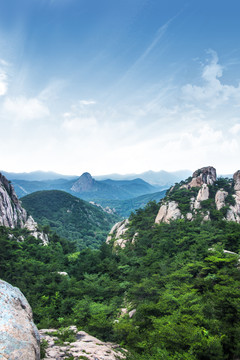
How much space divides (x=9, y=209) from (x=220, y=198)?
41560 millimetres

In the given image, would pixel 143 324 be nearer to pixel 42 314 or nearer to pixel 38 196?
pixel 42 314

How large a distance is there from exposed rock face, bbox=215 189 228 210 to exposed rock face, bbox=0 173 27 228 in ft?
128

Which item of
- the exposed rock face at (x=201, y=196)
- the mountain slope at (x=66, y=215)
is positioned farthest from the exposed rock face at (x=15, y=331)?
the mountain slope at (x=66, y=215)

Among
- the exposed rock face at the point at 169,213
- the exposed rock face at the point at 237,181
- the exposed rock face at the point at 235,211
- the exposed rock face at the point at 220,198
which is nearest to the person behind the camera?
the exposed rock face at the point at 235,211

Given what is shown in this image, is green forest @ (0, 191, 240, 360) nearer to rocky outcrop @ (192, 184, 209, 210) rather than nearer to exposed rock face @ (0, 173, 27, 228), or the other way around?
rocky outcrop @ (192, 184, 209, 210)

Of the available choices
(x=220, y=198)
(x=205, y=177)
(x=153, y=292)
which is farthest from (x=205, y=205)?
(x=153, y=292)

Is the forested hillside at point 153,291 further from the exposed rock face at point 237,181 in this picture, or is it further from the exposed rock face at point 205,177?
the exposed rock face at point 205,177

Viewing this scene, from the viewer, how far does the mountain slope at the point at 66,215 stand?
7746 centimetres

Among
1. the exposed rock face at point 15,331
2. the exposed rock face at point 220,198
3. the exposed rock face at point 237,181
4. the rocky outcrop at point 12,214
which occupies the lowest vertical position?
the rocky outcrop at point 12,214

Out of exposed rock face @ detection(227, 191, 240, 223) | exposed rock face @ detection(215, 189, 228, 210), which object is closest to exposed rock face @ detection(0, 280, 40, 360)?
exposed rock face @ detection(227, 191, 240, 223)

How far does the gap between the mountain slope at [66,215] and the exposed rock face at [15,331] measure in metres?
64.0

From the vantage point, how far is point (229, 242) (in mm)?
17547

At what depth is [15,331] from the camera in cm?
501

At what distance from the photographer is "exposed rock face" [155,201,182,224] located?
31406 mm
